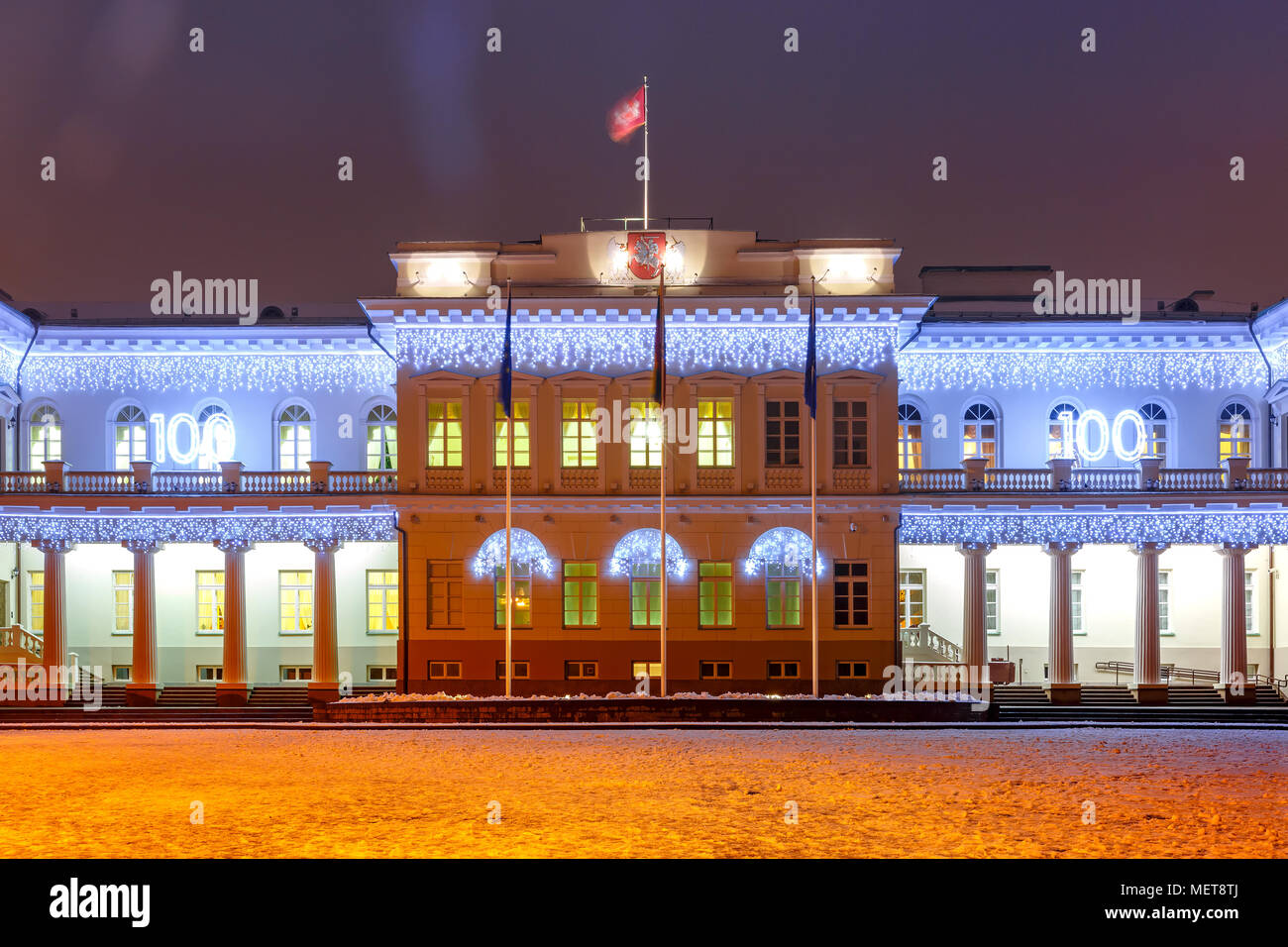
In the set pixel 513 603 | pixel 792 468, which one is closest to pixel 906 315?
pixel 792 468

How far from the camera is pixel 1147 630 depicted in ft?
94.7

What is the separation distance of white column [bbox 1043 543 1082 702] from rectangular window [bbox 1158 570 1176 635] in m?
4.87

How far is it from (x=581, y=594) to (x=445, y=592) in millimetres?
4107

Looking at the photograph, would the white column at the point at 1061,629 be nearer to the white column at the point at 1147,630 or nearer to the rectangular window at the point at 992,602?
the white column at the point at 1147,630

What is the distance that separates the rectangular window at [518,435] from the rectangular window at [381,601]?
6.04m

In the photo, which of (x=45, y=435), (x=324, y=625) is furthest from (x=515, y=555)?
(x=45, y=435)

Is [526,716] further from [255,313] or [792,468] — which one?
[255,313]

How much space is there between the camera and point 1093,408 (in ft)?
104

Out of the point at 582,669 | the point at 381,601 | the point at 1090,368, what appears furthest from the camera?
the point at 1090,368

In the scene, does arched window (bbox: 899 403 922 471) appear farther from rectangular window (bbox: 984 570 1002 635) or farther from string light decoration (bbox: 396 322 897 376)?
rectangular window (bbox: 984 570 1002 635)

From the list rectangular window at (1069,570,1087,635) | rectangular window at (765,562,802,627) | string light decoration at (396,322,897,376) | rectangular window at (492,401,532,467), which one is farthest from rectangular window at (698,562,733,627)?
rectangular window at (1069,570,1087,635)

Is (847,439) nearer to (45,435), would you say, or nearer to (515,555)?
(515,555)

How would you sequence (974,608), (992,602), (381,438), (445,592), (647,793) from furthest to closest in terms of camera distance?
(992,602)
(381,438)
(974,608)
(445,592)
(647,793)

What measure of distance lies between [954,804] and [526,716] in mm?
11584
